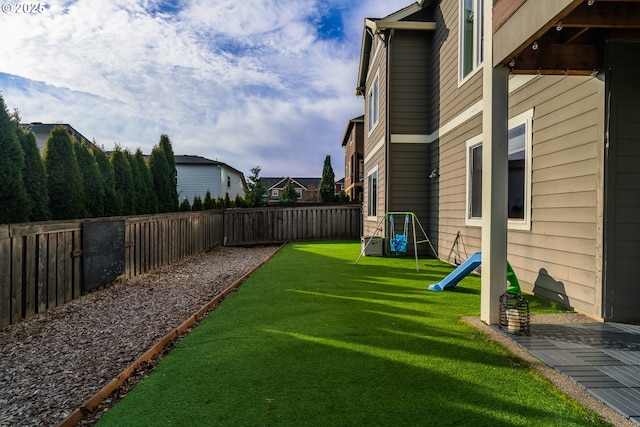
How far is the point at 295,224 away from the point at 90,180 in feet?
28.3

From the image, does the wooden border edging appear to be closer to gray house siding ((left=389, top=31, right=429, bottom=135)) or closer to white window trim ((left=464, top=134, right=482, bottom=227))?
white window trim ((left=464, top=134, right=482, bottom=227))

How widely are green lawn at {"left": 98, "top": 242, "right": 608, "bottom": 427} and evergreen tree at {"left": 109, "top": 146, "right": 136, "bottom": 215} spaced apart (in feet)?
18.1

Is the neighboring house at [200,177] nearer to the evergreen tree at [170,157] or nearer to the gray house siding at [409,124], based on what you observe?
the evergreen tree at [170,157]

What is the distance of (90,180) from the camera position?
7062 mm

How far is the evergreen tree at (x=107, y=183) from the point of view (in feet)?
25.0

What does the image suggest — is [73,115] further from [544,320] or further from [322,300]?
[544,320]

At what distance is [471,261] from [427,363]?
8.66 feet

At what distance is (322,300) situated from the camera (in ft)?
15.5

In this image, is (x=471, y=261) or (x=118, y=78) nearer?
(x=471, y=261)

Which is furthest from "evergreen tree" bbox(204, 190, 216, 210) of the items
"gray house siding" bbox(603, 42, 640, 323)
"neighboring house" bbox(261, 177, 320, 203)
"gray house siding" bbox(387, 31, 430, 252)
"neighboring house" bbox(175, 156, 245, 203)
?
"neighboring house" bbox(261, 177, 320, 203)

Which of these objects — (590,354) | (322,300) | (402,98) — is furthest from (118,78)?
(590,354)

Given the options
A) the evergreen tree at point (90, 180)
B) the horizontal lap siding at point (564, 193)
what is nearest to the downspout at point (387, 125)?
the horizontal lap siding at point (564, 193)

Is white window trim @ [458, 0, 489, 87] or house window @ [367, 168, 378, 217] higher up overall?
white window trim @ [458, 0, 489, 87]

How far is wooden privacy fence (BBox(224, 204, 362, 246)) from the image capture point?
14602 millimetres
